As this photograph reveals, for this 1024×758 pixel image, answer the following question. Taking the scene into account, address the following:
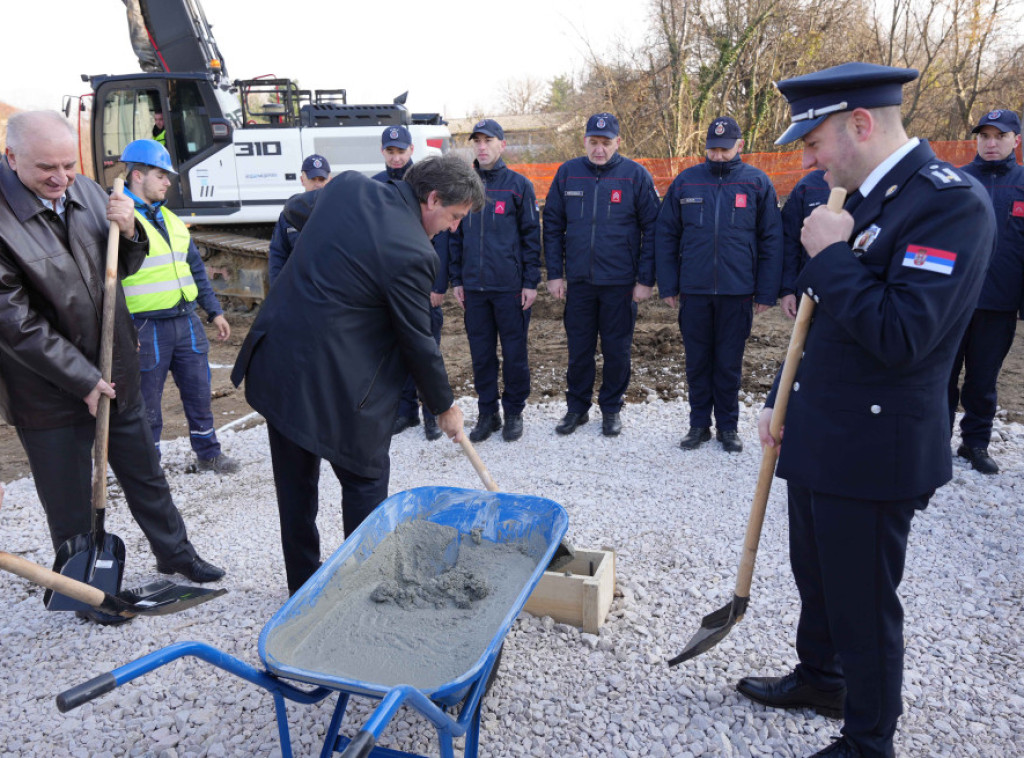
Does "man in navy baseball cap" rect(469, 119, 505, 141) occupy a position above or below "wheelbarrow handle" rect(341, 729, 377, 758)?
above

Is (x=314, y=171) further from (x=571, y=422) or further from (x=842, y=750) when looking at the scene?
(x=842, y=750)

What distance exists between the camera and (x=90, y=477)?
10.7 feet

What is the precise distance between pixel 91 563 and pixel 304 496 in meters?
0.88

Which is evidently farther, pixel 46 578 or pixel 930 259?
pixel 46 578

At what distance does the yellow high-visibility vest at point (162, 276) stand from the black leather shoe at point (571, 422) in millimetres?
2694

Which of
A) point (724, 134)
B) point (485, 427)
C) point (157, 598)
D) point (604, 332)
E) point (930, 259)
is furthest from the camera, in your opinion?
point (485, 427)

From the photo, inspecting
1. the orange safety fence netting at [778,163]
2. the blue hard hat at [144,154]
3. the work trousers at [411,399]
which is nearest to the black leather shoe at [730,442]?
the work trousers at [411,399]

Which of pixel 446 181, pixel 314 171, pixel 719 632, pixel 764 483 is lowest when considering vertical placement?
pixel 719 632

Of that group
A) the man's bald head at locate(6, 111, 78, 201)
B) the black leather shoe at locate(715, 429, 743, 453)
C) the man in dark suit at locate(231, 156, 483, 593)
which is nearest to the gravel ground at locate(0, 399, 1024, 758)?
the black leather shoe at locate(715, 429, 743, 453)

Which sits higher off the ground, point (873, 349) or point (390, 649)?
point (873, 349)

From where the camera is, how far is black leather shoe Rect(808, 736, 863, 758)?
2.19 m

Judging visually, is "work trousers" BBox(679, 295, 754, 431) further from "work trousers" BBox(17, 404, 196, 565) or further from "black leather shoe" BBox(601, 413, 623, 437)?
"work trousers" BBox(17, 404, 196, 565)

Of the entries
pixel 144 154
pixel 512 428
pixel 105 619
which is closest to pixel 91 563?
pixel 105 619

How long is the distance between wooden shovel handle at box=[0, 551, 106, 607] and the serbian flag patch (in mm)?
2387
